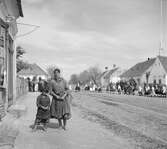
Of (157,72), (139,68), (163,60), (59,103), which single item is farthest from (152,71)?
(59,103)

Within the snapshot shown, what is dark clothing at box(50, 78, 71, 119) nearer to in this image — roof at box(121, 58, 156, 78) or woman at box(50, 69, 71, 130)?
woman at box(50, 69, 71, 130)

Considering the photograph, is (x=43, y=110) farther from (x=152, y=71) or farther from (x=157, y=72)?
(x=152, y=71)

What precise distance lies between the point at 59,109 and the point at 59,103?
0.16m

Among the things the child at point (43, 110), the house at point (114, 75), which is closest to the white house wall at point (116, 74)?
the house at point (114, 75)

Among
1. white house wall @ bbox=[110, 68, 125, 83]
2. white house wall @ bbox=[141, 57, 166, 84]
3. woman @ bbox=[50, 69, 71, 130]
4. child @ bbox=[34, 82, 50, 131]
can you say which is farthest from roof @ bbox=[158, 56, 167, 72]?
child @ bbox=[34, 82, 50, 131]

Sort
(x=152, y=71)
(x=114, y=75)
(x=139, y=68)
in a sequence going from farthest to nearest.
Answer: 1. (x=114, y=75)
2. (x=139, y=68)
3. (x=152, y=71)

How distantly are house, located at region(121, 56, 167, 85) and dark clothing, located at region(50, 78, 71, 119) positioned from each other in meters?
57.1

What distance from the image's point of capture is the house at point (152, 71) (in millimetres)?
69375

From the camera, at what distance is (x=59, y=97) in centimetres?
856

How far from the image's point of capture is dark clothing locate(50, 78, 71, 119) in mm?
8594

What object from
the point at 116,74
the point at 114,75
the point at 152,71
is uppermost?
the point at 116,74

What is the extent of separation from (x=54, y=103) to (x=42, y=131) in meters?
0.82

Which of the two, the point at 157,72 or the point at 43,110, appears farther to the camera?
the point at 157,72

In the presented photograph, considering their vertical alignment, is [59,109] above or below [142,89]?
below
